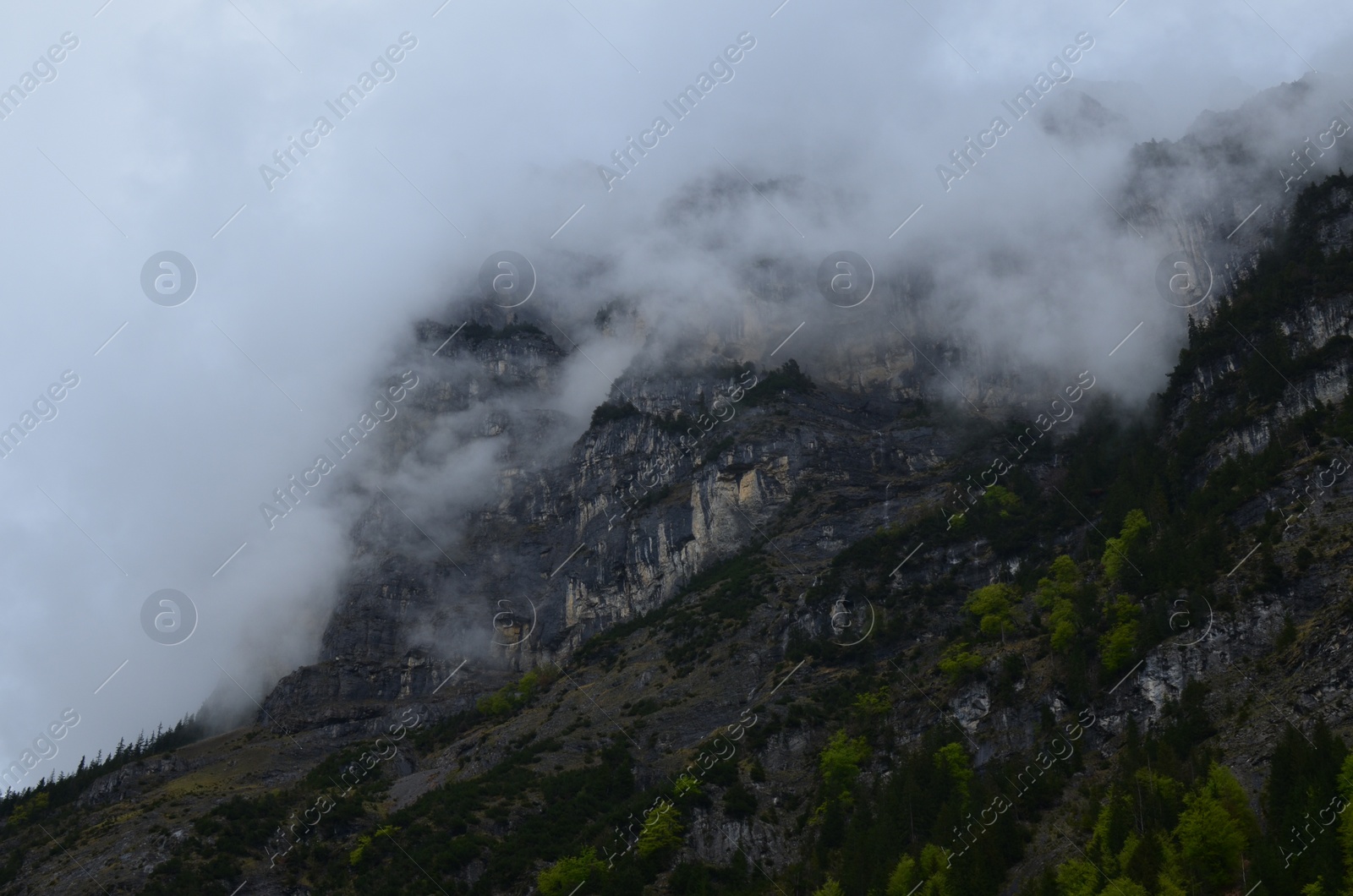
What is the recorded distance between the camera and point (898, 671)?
471 ft

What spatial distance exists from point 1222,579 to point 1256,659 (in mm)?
12293

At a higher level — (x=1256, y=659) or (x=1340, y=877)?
(x=1256, y=659)

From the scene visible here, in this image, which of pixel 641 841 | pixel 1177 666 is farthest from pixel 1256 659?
pixel 641 841

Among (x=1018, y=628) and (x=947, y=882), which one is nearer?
(x=947, y=882)

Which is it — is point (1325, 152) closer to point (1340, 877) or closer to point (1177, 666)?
point (1177, 666)

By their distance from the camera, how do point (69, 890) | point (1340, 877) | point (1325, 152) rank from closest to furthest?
point (1340, 877) → point (69, 890) → point (1325, 152)

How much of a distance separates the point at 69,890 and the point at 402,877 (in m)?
41.1

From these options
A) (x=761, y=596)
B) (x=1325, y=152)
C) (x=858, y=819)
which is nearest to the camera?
(x=858, y=819)

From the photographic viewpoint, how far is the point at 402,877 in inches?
4995

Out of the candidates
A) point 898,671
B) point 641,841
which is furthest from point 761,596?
point 641,841

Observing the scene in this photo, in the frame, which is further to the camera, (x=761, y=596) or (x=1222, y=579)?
(x=761, y=596)

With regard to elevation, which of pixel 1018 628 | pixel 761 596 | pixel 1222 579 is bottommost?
pixel 1222 579

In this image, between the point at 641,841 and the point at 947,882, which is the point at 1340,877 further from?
the point at 641,841

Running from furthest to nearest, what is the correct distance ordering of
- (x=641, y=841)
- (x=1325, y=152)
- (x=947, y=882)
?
(x=1325, y=152)
(x=641, y=841)
(x=947, y=882)
